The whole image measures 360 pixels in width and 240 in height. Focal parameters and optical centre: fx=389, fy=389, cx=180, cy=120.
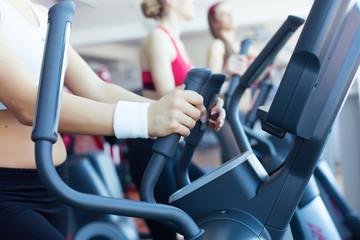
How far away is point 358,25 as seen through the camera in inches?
24.5

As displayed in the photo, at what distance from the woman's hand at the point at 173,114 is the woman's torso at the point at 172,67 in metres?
0.83

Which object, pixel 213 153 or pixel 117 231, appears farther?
pixel 213 153

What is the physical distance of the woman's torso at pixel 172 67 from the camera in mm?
1438

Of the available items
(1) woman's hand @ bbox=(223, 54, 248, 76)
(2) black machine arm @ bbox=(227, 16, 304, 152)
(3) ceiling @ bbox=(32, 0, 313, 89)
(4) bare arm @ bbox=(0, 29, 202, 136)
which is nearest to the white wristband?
(4) bare arm @ bbox=(0, 29, 202, 136)

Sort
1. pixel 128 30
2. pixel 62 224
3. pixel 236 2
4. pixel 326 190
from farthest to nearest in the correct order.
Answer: pixel 128 30, pixel 236 2, pixel 326 190, pixel 62 224

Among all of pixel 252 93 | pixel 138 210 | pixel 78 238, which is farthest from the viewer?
pixel 252 93

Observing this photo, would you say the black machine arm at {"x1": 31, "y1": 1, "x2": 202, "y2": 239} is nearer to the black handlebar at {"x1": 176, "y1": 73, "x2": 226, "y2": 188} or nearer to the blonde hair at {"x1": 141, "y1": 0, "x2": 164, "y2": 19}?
the black handlebar at {"x1": 176, "y1": 73, "x2": 226, "y2": 188}

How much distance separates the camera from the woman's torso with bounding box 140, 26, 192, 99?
4.72ft

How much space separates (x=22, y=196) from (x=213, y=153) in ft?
26.2

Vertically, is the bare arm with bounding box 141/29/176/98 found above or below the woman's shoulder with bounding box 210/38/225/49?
below

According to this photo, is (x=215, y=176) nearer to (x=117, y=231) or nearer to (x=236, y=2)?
(x=117, y=231)

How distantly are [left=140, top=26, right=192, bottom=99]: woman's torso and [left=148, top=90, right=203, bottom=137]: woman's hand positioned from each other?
0.83m

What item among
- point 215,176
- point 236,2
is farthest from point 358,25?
point 236,2

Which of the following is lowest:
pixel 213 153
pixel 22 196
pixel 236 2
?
pixel 213 153
